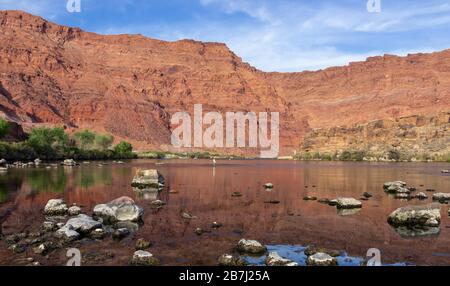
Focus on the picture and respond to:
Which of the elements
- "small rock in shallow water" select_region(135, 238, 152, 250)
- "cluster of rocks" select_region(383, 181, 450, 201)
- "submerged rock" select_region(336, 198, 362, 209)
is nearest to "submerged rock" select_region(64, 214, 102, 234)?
"small rock in shallow water" select_region(135, 238, 152, 250)

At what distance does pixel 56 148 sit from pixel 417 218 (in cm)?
9328

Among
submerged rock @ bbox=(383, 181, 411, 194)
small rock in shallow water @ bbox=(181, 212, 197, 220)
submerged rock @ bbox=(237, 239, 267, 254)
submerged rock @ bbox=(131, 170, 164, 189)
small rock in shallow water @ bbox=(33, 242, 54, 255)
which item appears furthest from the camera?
submerged rock @ bbox=(131, 170, 164, 189)

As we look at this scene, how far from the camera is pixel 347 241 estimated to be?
53.7 feet

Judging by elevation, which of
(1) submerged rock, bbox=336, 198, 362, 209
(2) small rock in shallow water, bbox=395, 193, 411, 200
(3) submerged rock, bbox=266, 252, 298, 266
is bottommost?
(2) small rock in shallow water, bbox=395, 193, 411, 200

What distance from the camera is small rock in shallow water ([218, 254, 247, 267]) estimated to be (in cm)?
1260

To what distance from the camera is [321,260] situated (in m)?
12.7

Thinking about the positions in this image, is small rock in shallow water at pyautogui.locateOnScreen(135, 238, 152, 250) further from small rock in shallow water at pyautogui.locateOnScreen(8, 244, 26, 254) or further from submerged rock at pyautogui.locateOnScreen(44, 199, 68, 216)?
submerged rock at pyautogui.locateOnScreen(44, 199, 68, 216)

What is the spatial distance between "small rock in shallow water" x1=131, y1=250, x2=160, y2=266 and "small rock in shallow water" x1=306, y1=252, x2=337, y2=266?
4914 millimetres

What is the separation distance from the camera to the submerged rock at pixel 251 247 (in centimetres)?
1434

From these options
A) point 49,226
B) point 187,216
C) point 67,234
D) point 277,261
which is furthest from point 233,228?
point 49,226
